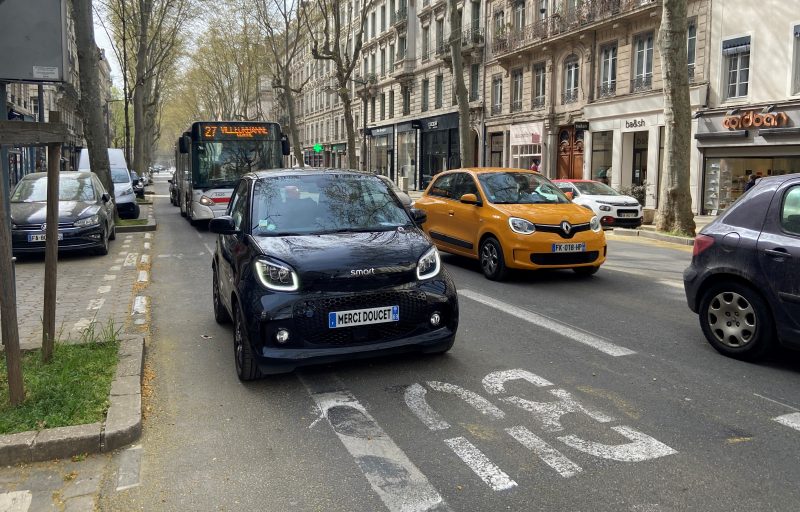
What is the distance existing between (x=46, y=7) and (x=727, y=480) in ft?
18.0

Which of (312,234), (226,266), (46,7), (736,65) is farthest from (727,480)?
(736,65)

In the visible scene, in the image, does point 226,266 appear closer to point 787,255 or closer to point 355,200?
point 355,200

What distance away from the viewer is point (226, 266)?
638 centimetres

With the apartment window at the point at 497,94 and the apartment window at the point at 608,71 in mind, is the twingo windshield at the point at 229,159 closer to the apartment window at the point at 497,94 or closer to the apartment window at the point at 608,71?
the apartment window at the point at 608,71

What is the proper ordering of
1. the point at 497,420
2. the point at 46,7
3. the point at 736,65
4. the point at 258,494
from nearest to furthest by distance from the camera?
1. the point at 258,494
2. the point at 497,420
3. the point at 46,7
4. the point at 736,65

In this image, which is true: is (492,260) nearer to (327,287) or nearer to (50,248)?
(327,287)

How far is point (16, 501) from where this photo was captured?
3506 mm

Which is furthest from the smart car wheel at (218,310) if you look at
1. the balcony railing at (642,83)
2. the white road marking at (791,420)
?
the balcony railing at (642,83)

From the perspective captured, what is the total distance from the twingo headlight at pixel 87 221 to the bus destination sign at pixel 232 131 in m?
6.31

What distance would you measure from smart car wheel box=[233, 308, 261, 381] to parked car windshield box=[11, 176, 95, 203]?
9.40m

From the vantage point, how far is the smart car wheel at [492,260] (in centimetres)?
986

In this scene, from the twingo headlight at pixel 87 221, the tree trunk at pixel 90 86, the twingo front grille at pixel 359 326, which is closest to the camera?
the twingo front grille at pixel 359 326

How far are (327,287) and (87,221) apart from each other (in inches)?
353

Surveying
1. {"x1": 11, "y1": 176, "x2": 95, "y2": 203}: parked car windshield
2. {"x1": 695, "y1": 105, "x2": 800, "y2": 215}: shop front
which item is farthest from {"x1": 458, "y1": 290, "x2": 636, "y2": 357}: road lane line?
{"x1": 695, "y1": 105, "x2": 800, "y2": 215}: shop front
